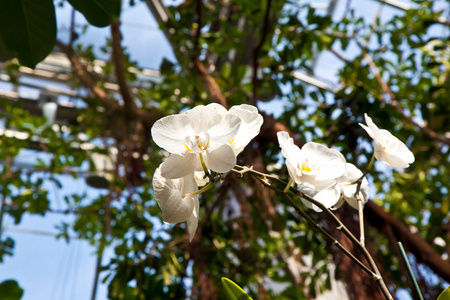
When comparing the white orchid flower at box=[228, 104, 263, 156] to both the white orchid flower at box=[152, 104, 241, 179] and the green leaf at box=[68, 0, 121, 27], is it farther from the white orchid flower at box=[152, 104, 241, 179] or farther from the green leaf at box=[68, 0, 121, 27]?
the green leaf at box=[68, 0, 121, 27]

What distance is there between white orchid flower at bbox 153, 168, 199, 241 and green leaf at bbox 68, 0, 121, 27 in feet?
1.48

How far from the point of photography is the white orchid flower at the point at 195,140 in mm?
415

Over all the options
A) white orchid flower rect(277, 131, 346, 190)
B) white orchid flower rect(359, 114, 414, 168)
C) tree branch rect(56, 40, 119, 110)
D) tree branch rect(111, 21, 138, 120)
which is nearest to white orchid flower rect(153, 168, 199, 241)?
white orchid flower rect(277, 131, 346, 190)

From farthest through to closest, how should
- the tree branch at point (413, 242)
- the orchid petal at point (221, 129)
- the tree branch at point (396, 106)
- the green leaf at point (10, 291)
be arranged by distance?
the tree branch at point (396, 106)
the tree branch at point (413, 242)
the green leaf at point (10, 291)
the orchid petal at point (221, 129)

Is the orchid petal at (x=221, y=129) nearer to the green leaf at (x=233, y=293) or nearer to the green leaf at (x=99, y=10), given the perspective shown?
the green leaf at (x=233, y=293)

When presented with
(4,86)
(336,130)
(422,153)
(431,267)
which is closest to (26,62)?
(336,130)

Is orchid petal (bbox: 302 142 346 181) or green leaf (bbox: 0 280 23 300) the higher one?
orchid petal (bbox: 302 142 346 181)

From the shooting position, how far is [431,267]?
137 centimetres

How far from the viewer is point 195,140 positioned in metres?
0.43

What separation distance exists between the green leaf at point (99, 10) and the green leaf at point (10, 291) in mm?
468

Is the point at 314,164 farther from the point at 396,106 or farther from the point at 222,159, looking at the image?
the point at 396,106

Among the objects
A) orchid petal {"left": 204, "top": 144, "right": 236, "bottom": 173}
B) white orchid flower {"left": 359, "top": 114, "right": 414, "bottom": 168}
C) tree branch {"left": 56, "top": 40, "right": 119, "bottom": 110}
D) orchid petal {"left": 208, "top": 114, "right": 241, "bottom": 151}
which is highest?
orchid petal {"left": 208, "top": 114, "right": 241, "bottom": 151}

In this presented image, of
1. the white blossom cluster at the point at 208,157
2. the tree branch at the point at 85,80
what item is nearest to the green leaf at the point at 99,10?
the white blossom cluster at the point at 208,157

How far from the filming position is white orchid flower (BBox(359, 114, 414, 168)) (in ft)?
1.72
